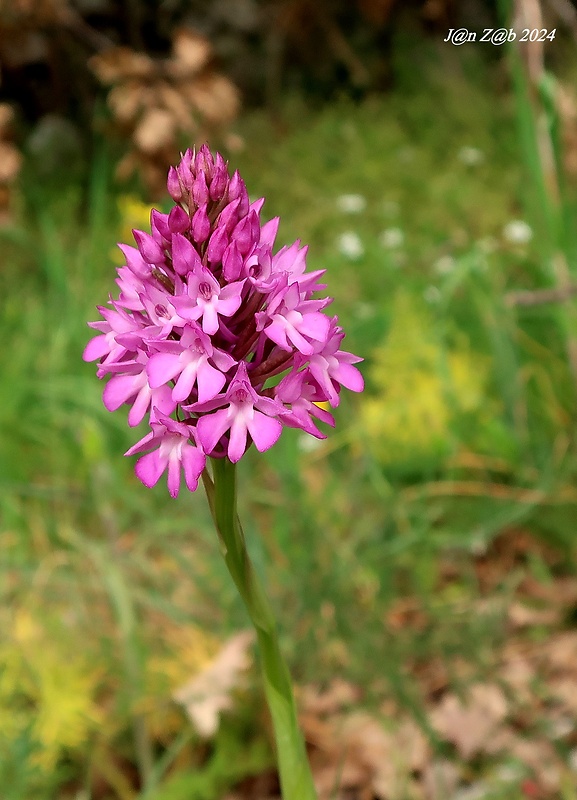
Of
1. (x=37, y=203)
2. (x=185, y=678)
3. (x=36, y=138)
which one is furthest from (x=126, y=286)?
(x=36, y=138)

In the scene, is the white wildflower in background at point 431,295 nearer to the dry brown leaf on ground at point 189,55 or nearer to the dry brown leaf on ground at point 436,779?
the dry brown leaf on ground at point 436,779

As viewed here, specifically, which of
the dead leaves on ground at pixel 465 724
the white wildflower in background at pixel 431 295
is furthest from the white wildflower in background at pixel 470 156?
the dead leaves on ground at pixel 465 724

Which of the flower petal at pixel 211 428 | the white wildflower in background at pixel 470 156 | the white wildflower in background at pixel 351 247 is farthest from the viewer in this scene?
the white wildflower in background at pixel 470 156

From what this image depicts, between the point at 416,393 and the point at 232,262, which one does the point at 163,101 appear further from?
the point at 232,262

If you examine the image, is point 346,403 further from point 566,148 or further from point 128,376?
point 128,376

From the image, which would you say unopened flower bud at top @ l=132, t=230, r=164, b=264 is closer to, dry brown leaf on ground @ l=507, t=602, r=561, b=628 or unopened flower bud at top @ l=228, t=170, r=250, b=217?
unopened flower bud at top @ l=228, t=170, r=250, b=217

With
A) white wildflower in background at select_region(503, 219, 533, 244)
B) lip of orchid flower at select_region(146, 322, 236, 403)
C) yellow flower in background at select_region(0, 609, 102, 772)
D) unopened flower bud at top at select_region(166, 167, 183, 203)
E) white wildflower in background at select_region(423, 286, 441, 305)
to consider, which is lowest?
yellow flower in background at select_region(0, 609, 102, 772)

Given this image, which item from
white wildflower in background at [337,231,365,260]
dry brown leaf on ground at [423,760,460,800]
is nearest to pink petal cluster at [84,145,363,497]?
dry brown leaf on ground at [423,760,460,800]
